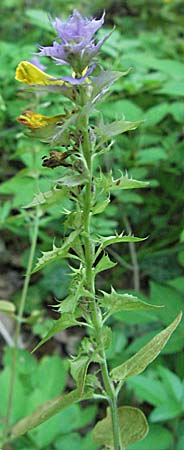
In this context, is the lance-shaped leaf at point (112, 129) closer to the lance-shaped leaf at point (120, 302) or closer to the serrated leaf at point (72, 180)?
the serrated leaf at point (72, 180)

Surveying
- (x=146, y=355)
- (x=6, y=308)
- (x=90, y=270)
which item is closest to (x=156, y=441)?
(x=6, y=308)

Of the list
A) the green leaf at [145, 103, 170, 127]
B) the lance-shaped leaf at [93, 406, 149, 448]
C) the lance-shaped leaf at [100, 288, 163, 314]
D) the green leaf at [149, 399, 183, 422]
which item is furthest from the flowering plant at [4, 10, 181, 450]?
the green leaf at [145, 103, 170, 127]

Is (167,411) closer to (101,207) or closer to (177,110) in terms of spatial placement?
(101,207)

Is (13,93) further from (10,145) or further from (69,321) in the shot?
(69,321)

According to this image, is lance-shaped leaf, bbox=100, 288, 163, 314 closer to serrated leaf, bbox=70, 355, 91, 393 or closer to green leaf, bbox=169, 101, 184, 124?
serrated leaf, bbox=70, 355, 91, 393

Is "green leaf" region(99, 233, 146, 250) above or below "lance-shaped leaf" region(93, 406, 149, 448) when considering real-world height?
above

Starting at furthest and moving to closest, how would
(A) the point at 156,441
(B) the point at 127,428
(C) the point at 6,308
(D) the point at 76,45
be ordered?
(A) the point at 156,441
(C) the point at 6,308
(B) the point at 127,428
(D) the point at 76,45
